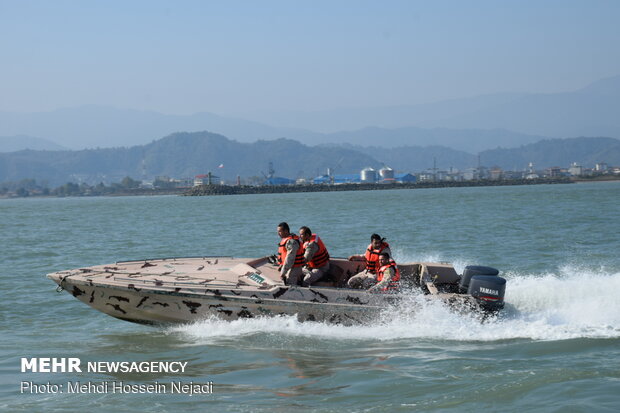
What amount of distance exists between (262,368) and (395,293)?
8.42 feet

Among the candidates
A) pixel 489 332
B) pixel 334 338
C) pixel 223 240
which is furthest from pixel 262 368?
pixel 223 240

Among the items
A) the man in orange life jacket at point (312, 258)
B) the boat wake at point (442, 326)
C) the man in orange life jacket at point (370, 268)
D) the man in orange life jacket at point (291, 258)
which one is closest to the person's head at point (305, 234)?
the man in orange life jacket at point (312, 258)

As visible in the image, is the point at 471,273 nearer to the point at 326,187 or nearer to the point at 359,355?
the point at 359,355

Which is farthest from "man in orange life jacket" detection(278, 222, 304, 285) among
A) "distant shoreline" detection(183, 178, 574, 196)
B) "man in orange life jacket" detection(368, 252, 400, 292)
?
"distant shoreline" detection(183, 178, 574, 196)

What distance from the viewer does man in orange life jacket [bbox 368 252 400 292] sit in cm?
1144

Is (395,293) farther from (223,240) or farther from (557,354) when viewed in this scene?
(223,240)

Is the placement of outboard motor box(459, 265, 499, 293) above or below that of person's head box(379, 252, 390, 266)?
below

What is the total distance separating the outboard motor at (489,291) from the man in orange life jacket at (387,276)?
3.99 ft

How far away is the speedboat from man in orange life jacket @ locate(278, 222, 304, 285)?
0.59 ft

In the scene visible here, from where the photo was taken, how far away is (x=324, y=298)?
451 inches

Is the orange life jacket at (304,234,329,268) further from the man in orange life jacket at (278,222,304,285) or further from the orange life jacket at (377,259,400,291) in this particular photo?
the orange life jacket at (377,259,400,291)

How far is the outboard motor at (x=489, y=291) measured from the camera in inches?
433

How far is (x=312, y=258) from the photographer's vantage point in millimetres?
12242

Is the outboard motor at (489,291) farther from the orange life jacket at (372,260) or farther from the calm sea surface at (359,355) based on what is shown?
the orange life jacket at (372,260)
